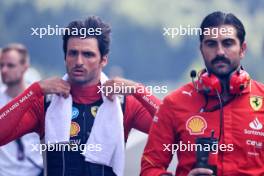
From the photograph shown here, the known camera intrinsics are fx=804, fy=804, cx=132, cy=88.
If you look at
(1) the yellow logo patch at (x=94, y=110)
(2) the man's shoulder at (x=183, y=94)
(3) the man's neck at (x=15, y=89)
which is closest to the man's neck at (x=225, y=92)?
(2) the man's shoulder at (x=183, y=94)

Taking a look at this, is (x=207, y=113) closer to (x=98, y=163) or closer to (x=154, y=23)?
(x=98, y=163)

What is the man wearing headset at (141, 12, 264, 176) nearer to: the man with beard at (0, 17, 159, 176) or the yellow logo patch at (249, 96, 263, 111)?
the yellow logo patch at (249, 96, 263, 111)

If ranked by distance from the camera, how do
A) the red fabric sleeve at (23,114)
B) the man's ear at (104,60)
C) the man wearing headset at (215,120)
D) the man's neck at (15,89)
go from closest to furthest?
the man wearing headset at (215,120) < the red fabric sleeve at (23,114) < the man's ear at (104,60) < the man's neck at (15,89)

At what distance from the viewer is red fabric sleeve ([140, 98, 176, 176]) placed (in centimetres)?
284

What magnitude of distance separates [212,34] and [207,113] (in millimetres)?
292

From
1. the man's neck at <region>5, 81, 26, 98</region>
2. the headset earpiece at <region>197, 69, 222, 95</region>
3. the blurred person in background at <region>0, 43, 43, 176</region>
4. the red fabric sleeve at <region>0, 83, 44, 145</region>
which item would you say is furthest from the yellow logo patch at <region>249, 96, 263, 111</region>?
the man's neck at <region>5, 81, 26, 98</region>

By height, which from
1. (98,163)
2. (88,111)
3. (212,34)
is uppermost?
(212,34)

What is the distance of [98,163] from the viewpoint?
10.4 feet

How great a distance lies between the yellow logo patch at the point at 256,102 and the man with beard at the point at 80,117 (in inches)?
19.6

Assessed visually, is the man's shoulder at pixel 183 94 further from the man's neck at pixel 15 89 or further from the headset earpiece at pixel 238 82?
the man's neck at pixel 15 89

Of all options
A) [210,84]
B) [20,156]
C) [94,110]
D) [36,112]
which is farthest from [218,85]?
[20,156]

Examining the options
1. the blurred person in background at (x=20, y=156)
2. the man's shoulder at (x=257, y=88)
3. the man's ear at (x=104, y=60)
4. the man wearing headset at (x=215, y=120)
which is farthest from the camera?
the blurred person in background at (x=20, y=156)

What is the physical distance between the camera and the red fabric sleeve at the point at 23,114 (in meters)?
3.13

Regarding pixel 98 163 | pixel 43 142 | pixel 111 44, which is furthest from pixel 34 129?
pixel 111 44
